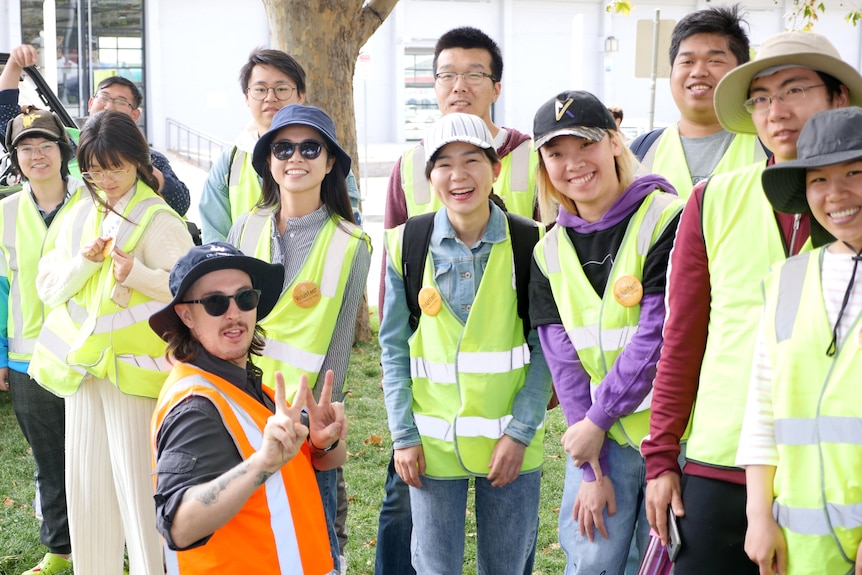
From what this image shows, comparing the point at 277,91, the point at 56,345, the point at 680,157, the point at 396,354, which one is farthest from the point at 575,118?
the point at 56,345

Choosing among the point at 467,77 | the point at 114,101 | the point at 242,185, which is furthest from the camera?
the point at 114,101

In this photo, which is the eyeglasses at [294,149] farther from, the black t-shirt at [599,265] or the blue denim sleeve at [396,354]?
the black t-shirt at [599,265]

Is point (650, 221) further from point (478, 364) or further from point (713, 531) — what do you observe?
point (713, 531)

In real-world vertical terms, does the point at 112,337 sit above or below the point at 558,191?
below

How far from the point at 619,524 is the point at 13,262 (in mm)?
3506

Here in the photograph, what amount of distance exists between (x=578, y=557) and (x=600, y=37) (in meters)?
33.7

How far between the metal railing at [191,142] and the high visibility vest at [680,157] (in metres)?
25.8

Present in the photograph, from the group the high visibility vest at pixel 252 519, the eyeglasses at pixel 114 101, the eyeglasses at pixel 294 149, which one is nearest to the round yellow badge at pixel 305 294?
the eyeglasses at pixel 294 149

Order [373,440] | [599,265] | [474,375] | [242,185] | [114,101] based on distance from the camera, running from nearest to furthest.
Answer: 1. [599,265]
2. [474,375]
3. [242,185]
4. [114,101]
5. [373,440]

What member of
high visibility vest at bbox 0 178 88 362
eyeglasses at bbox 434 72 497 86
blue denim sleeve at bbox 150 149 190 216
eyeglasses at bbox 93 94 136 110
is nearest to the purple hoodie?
eyeglasses at bbox 434 72 497 86

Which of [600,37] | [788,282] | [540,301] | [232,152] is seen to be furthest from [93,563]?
[600,37]

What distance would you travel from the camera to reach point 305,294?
399cm

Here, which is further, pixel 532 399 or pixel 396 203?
pixel 396 203

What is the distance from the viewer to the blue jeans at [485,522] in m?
3.66
